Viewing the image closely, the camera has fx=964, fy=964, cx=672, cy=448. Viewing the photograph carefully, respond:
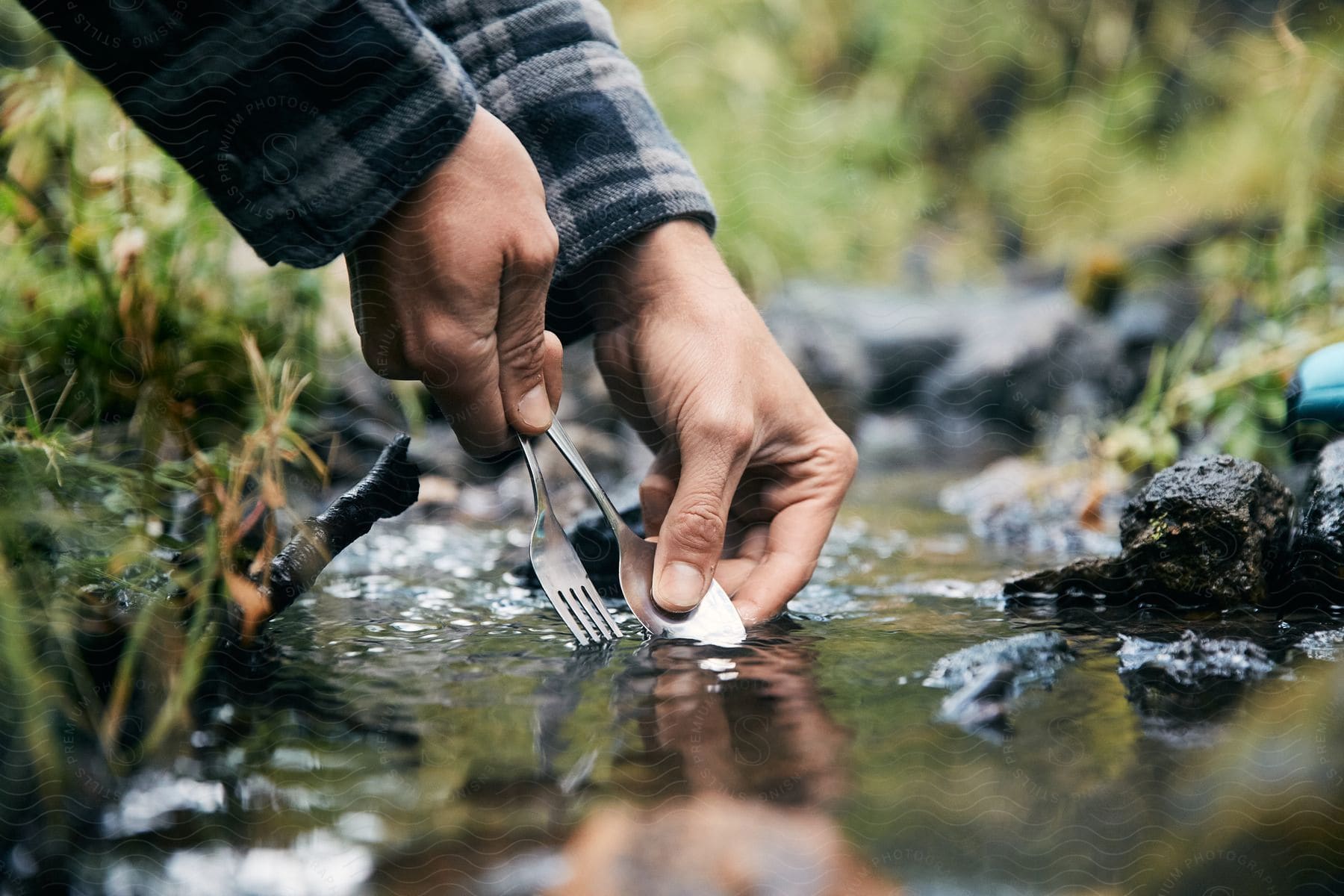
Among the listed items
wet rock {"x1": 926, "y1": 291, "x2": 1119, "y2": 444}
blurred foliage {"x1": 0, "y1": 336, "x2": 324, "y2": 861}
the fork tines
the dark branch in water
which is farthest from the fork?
wet rock {"x1": 926, "y1": 291, "x2": 1119, "y2": 444}

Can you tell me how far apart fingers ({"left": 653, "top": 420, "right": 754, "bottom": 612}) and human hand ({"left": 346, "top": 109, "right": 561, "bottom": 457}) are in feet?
0.54

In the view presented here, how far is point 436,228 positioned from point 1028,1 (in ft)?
15.1

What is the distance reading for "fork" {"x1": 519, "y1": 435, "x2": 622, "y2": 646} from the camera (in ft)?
2.57

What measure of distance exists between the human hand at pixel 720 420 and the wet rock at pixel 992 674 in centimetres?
20

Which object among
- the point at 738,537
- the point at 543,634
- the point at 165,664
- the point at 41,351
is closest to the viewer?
the point at 165,664

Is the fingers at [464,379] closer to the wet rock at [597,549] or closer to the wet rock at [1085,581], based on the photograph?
the wet rock at [597,549]

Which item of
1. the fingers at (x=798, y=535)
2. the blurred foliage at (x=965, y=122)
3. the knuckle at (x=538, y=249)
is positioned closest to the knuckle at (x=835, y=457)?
the fingers at (x=798, y=535)

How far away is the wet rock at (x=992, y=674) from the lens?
0.61 m

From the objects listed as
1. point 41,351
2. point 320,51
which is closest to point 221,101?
point 320,51

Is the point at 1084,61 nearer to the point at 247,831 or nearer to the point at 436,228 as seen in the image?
the point at 436,228

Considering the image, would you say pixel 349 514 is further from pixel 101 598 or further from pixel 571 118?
pixel 571 118

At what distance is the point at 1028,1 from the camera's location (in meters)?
4.45

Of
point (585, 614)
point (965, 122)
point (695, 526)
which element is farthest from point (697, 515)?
point (965, 122)

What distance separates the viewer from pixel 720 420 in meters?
0.82
